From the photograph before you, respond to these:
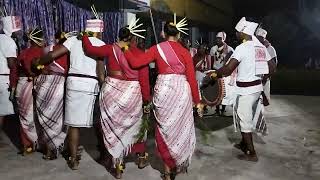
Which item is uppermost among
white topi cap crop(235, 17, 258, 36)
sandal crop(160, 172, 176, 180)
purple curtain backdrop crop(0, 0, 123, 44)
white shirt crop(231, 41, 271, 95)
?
purple curtain backdrop crop(0, 0, 123, 44)

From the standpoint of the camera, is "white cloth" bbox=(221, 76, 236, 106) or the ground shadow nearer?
the ground shadow

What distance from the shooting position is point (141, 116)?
5.30 m

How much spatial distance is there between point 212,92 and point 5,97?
153 inches

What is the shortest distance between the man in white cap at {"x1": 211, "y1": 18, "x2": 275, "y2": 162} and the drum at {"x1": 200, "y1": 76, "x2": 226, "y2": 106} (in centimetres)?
191

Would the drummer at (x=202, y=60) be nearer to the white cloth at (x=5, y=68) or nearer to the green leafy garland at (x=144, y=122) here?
the green leafy garland at (x=144, y=122)

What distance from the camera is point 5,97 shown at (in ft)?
21.4

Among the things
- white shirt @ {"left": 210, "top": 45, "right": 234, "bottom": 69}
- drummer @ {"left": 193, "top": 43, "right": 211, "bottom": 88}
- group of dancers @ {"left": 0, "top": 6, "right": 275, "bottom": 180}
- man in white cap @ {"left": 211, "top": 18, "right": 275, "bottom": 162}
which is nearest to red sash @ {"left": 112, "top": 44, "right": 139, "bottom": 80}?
group of dancers @ {"left": 0, "top": 6, "right": 275, "bottom": 180}

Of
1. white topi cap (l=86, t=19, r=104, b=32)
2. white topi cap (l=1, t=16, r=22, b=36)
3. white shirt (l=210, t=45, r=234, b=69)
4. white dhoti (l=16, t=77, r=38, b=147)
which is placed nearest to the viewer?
white topi cap (l=86, t=19, r=104, b=32)

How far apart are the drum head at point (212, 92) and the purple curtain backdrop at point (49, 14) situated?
3.28 metres

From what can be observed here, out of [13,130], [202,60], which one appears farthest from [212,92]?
[13,130]

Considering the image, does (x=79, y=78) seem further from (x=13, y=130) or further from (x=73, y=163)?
(x=13, y=130)

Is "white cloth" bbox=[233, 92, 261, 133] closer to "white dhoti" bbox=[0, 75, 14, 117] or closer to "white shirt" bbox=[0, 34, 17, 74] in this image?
"white shirt" bbox=[0, 34, 17, 74]

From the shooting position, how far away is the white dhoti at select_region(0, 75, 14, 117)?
21.2 ft

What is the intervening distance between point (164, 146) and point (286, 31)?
29.6 metres
